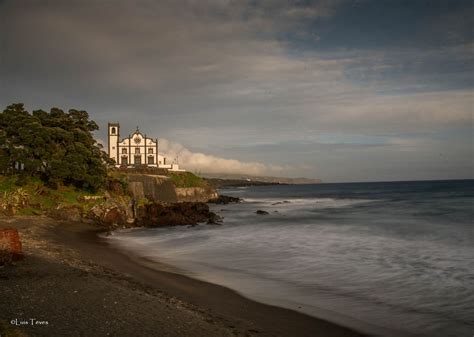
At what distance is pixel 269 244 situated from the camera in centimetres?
2305

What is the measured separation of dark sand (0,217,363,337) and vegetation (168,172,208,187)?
48344 millimetres

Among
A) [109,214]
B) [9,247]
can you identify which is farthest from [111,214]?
[9,247]

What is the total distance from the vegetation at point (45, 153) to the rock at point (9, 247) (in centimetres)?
2108

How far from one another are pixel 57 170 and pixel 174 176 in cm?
3172

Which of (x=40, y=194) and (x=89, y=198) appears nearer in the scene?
(x=40, y=194)

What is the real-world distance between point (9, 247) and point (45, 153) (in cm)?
2249

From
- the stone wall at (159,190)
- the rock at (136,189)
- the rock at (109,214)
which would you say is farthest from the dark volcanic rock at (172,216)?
the stone wall at (159,190)

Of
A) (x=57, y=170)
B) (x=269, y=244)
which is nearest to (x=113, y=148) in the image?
(x=57, y=170)

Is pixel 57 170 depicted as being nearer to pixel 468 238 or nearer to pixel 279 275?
pixel 279 275

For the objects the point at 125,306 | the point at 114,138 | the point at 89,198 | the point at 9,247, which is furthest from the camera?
the point at 114,138

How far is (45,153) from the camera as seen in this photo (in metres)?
32.8

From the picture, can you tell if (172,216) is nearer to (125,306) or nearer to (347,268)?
(347,268)

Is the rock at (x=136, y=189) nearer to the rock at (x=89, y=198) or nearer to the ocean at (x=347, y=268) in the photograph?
the rock at (x=89, y=198)

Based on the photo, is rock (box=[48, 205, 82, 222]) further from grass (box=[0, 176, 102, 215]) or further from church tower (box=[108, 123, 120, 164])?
church tower (box=[108, 123, 120, 164])
